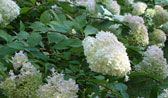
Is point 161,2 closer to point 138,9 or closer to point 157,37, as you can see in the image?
point 138,9

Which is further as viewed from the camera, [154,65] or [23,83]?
[154,65]

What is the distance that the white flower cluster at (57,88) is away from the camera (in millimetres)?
1345

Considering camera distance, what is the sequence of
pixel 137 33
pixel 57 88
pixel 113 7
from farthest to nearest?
pixel 113 7 < pixel 137 33 < pixel 57 88

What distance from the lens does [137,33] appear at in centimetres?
213

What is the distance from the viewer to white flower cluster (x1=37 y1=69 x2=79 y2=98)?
1345 millimetres

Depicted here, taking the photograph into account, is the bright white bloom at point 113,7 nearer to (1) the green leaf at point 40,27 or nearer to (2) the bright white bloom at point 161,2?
(1) the green leaf at point 40,27

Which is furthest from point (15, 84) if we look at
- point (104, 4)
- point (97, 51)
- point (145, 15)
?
point (145, 15)

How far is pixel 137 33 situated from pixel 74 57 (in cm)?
46

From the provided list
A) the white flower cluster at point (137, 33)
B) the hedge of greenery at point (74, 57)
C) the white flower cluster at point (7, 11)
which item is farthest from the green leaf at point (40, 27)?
the white flower cluster at point (137, 33)

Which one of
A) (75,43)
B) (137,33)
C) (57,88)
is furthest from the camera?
(137,33)

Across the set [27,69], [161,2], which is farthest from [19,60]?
[161,2]

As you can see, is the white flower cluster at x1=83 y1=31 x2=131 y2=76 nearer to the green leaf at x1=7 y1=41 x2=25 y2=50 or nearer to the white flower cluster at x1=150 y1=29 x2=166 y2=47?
the green leaf at x1=7 y1=41 x2=25 y2=50

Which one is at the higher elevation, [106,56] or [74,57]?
[106,56]

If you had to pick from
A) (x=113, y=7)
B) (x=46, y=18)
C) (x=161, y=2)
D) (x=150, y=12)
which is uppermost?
(x=46, y=18)
